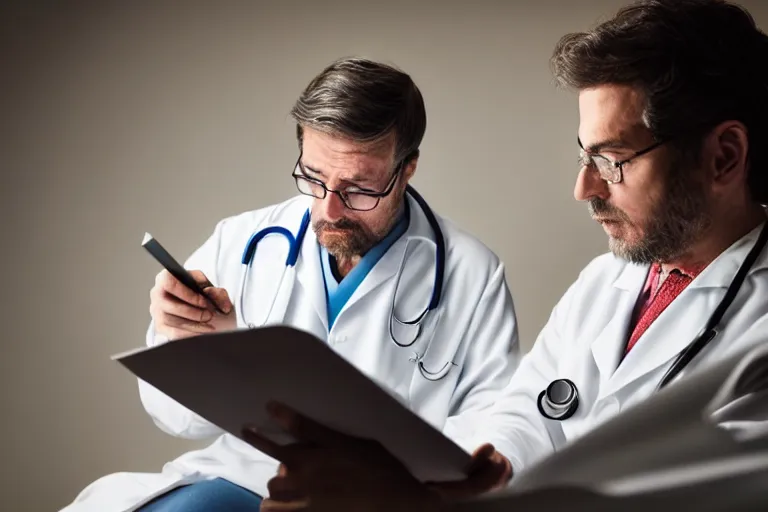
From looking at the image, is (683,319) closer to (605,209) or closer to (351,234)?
(605,209)

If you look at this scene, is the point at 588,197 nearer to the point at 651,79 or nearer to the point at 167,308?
the point at 651,79

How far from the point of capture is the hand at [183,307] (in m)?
1.57

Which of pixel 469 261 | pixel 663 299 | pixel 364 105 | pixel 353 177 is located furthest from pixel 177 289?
pixel 663 299

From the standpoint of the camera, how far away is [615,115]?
1.36 metres

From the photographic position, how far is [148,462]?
7.97 ft

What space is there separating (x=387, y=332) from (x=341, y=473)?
0.80 metres

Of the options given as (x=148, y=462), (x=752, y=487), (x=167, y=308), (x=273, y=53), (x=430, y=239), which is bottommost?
(x=148, y=462)

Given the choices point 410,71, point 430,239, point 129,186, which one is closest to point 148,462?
point 129,186

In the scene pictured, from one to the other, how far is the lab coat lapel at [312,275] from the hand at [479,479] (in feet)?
2.27

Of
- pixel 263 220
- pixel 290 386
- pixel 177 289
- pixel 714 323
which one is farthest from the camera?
pixel 263 220

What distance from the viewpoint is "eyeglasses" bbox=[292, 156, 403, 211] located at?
1.76m

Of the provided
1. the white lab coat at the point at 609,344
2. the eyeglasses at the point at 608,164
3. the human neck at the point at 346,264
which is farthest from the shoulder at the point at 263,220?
the eyeglasses at the point at 608,164

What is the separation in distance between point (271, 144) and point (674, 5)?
4.08 feet

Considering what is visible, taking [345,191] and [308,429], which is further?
[345,191]
